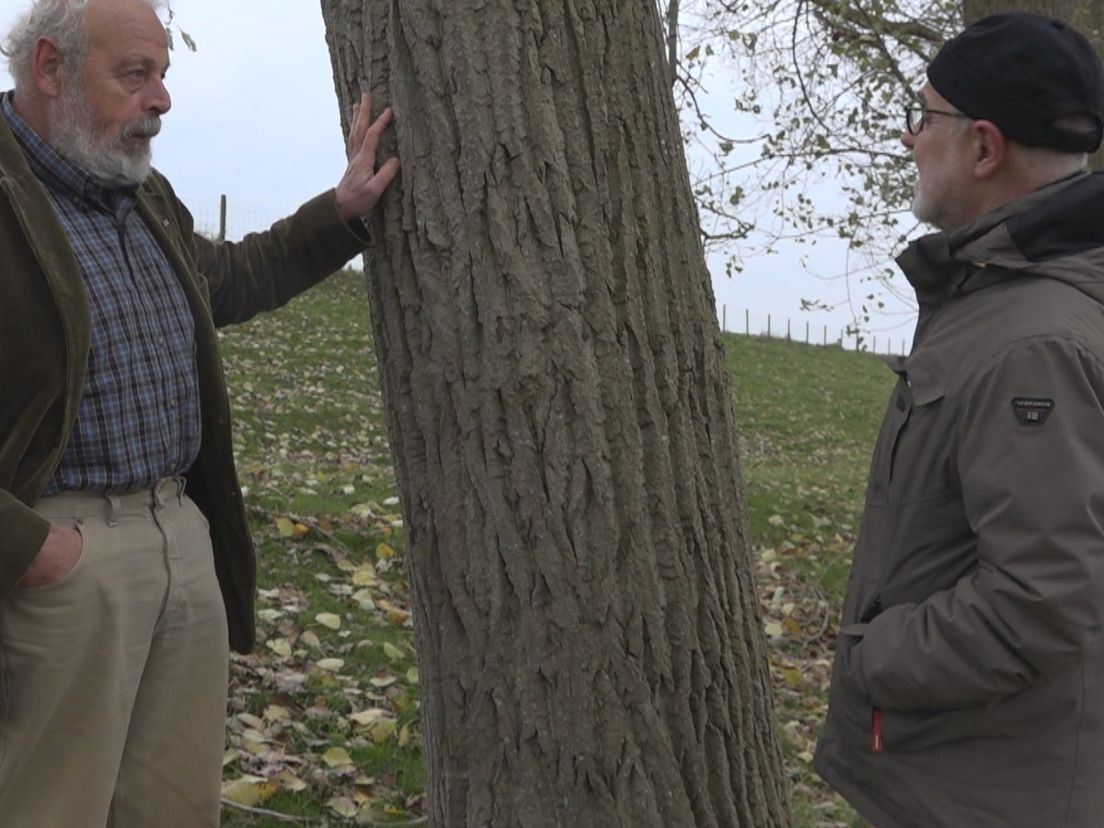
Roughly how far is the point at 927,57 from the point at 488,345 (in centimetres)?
826

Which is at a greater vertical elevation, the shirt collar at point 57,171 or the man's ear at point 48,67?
the man's ear at point 48,67

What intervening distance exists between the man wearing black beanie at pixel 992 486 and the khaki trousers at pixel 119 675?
5.06ft

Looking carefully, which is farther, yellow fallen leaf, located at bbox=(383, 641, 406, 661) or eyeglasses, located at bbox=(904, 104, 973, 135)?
yellow fallen leaf, located at bbox=(383, 641, 406, 661)

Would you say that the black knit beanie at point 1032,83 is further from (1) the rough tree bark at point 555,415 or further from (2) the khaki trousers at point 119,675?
(2) the khaki trousers at point 119,675

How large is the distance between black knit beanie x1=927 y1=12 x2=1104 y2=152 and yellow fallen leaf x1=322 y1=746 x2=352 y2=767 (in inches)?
A: 125

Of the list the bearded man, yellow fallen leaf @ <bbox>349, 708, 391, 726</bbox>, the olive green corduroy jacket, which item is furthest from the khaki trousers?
yellow fallen leaf @ <bbox>349, 708, 391, 726</bbox>

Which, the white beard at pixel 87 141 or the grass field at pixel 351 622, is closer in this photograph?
the white beard at pixel 87 141

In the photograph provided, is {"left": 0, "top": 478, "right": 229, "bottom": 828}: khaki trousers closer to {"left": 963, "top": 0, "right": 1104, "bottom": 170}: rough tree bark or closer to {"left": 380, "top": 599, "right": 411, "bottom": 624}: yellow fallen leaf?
{"left": 380, "top": 599, "right": 411, "bottom": 624}: yellow fallen leaf

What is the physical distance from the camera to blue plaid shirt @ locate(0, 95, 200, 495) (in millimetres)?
2867

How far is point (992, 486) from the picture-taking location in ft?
7.13

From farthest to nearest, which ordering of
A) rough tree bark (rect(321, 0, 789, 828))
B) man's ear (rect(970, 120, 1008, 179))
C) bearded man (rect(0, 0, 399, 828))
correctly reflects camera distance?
A: 1. bearded man (rect(0, 0, 399, 828))
2. rough tree bark (rect(321, 0, 789, 828))
3. man's ear (rect(970, 120, 1008, 179))

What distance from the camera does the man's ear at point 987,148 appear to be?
7.94ft

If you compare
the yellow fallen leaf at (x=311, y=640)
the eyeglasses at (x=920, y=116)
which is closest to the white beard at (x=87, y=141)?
the eyeglasses at (x=920, y=116)

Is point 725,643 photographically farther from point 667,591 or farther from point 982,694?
point 982,694
